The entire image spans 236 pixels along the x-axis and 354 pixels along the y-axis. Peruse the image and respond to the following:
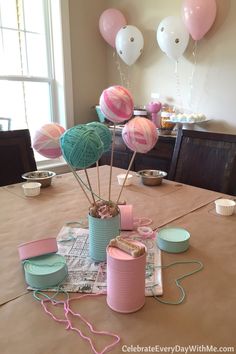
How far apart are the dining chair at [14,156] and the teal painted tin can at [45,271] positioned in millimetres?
1059

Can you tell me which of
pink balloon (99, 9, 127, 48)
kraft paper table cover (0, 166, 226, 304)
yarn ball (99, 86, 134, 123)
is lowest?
kraft paper table cover (0, 166, 226, 304)

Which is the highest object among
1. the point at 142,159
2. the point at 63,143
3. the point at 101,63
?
the point at 101,63

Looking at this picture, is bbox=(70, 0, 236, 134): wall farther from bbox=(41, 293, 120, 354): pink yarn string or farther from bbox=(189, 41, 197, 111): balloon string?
bbox=(41, 293, 120, 354): pink yarn string

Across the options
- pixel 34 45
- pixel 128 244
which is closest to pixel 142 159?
pixel 34 45

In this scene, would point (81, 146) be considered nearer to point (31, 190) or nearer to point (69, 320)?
point (69, 320)

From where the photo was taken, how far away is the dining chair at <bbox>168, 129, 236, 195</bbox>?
5.26ft

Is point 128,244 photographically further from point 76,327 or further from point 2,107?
point 2,107

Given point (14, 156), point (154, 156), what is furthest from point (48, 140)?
point (154, 156)

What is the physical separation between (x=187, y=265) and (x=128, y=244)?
25 centimetres

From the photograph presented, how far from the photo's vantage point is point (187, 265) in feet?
2.71

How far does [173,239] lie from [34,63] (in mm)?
2590

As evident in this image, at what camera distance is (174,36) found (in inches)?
96.3

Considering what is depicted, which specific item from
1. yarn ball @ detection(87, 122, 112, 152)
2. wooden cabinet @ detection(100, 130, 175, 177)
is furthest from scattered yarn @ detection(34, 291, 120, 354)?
wooden cabinet @ detection(100, 130, 175, 177)

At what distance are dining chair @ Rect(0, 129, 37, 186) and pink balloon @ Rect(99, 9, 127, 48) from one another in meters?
1.73
